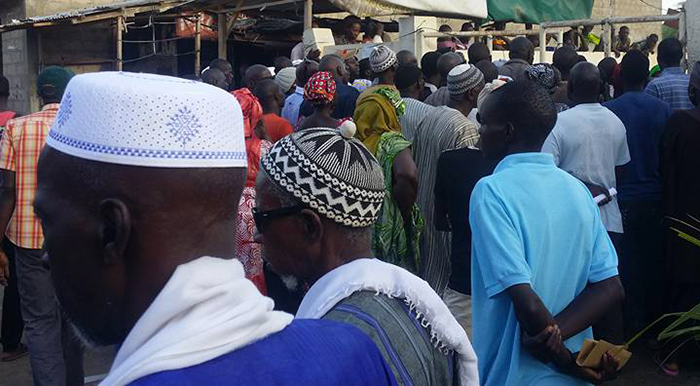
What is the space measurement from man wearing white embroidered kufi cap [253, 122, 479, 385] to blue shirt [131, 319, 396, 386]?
1.31 ft

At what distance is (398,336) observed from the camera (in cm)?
185

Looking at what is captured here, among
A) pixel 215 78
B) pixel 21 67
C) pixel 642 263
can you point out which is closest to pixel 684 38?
pixel 642 263

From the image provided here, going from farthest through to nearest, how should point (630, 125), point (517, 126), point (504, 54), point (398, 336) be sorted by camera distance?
point (504, 54), point (630, 125), point (517, 126), point (398, 336)

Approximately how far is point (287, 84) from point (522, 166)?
17.5 feet

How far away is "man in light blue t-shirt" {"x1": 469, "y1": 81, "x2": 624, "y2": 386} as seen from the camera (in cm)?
266

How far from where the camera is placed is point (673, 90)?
6.26 m

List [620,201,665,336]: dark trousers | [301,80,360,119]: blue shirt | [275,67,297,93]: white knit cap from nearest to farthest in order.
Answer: [620,201,665,336]: dark trousers, [301,80,360,119]: blue shirt, [275,67,297,93]: white knit cap

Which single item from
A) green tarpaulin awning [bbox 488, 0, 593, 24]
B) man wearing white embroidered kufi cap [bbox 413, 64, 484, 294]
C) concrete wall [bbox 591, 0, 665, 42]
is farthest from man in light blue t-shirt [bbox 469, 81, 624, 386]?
concrete wall [bbox 591, 0, 665, 42]

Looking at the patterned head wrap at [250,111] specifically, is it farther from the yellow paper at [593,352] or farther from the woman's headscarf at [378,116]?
the yellow paper at [593,352]

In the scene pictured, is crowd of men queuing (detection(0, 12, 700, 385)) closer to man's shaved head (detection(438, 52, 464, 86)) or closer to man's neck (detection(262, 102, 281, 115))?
man's neck (detection(262, 102, 281, 115))

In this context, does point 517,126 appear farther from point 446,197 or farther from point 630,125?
point 630,125

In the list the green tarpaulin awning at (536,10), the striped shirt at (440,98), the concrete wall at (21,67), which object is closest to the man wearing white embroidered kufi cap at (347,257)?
the striped shirt at (440,98)

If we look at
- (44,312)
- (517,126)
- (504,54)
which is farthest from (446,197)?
(504,54)

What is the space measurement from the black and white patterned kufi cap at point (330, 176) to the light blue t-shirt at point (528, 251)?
0.60m
